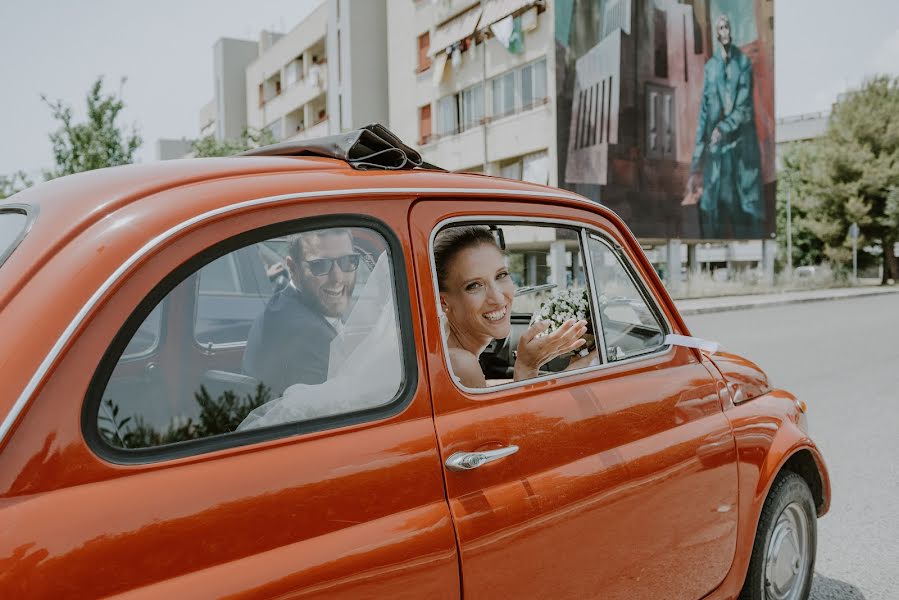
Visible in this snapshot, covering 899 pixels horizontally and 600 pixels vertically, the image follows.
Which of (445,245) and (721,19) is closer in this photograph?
(445,245)

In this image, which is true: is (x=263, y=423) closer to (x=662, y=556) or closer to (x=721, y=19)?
(x=662, y=556)

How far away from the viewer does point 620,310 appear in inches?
104

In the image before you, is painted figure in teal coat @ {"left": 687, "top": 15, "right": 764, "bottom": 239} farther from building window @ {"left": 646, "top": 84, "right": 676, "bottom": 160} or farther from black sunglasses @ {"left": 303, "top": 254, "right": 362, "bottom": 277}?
black sunglasses @ {"left": 303, "top": 254, "right": 362, "bottom": 277}

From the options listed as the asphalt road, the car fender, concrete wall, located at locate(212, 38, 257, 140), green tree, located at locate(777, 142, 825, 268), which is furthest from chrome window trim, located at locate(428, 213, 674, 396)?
concrete wall, located at locate(212, 38, 257, 140)

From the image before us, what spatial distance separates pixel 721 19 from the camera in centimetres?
3644

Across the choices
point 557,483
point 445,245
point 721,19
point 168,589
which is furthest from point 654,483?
point 721,19

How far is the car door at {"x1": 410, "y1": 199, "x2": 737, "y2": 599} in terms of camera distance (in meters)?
1.80

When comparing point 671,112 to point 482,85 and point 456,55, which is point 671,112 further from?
point 456,55

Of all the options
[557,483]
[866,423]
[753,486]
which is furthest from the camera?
[866,423]

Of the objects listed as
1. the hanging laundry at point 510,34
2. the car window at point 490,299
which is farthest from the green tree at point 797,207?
the car window at point 490,299

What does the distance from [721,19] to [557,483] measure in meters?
39.6

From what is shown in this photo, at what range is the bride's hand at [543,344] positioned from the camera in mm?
2293

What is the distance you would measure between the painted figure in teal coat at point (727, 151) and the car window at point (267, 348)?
35.1 metres

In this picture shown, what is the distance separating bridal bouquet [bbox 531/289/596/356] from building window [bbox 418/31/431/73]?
34.7 metres
